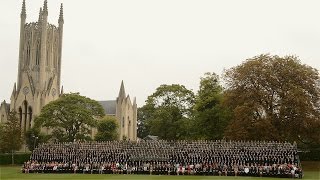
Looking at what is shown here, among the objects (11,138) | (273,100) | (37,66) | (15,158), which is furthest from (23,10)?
(273,100)

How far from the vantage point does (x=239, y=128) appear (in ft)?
126

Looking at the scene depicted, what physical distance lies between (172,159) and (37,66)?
5225 centimetres

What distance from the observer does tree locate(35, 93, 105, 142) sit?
184ft

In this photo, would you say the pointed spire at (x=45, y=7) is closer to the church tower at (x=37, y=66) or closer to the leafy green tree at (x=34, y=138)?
the church tower at (x=37, y=66)

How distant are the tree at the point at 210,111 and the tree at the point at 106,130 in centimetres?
1772

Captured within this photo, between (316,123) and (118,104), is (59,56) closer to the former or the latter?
(118,104)

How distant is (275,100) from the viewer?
39281 millimetres

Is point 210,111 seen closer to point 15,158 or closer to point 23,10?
point 15,158

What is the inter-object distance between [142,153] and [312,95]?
49.5 ft

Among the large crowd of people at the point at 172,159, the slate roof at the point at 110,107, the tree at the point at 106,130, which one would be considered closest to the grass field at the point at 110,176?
the large crowd of people at the point at 172,159

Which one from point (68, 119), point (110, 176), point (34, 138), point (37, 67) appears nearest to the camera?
point (110, 176)

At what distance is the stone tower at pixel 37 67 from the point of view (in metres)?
76.6

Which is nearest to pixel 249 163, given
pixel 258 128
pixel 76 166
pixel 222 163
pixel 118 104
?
pixel 222 163

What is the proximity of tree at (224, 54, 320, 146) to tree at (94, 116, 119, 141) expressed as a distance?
26441 mm
